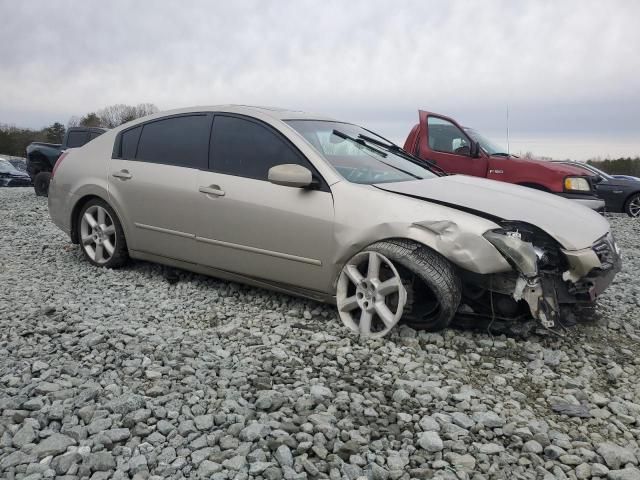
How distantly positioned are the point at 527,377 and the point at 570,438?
2.05 feet

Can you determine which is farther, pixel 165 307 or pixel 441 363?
pixel 165 307

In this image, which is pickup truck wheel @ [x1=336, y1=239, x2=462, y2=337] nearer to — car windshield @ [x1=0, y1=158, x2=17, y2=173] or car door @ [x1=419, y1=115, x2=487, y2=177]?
car door @ [x1=419, y1=115, x2=487, y2=177]

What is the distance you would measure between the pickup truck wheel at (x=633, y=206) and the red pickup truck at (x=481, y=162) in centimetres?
522

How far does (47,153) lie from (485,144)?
35.3 ft

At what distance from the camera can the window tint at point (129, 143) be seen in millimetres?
5059

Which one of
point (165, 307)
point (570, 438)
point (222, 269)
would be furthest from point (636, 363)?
point (165, 307)

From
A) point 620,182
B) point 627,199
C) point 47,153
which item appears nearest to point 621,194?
point 627,199

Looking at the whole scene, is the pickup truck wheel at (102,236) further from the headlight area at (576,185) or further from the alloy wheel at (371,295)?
the headlight area at (576,185)

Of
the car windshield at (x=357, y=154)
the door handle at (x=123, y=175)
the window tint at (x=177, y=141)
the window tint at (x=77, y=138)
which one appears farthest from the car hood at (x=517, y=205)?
the window tint at (x=77, y=138)

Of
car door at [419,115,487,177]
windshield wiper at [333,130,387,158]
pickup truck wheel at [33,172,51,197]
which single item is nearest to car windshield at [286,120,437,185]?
windshield wiper at [333,130,387,158]

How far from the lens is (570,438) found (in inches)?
98.4

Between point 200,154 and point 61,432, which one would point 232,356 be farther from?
point 200,154

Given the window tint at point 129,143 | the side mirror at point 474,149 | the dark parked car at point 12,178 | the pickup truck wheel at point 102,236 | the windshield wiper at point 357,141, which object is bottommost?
the dark parked car at point 12,178

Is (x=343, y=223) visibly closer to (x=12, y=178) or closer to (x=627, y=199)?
(x=627, y=199)
